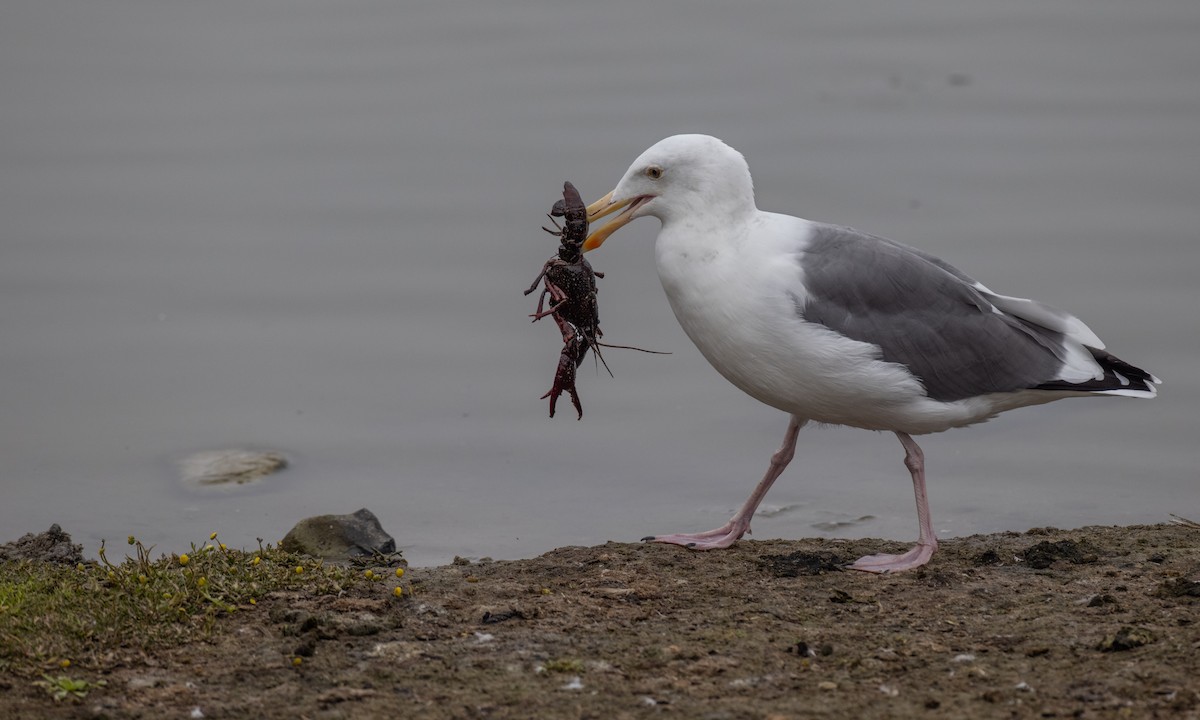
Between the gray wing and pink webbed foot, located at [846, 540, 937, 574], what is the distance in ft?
2.36

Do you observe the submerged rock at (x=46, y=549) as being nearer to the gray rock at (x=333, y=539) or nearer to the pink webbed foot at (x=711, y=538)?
the gray rock at (x=333, y=539)

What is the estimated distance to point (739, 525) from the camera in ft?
23.3

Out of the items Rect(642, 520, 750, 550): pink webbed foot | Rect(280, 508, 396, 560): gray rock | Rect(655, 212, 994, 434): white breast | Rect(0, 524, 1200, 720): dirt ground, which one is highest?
Rect(655, 212, 994, 434): white breast

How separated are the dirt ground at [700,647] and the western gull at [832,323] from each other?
0.67 m

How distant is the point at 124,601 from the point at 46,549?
4.88 ft

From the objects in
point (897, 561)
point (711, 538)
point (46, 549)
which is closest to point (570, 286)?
point (711, 538)

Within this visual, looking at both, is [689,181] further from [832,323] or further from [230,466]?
[230,466]

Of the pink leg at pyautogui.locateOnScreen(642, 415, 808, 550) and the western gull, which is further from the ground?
the western gull

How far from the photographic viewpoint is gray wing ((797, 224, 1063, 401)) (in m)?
6.59

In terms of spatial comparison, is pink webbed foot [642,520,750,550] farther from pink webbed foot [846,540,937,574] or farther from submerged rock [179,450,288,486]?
submerged rock [179,450,288,486]

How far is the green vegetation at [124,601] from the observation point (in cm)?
498

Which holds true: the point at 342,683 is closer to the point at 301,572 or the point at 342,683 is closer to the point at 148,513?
the point at 301,572

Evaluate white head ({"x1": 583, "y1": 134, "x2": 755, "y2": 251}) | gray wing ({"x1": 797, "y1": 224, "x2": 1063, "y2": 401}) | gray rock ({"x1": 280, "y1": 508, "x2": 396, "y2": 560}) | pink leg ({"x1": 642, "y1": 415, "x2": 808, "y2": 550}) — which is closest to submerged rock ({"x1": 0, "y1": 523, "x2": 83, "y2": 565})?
gray rock ({"x1": 280, "y1": 508, "x2": 396, "y2": 560})

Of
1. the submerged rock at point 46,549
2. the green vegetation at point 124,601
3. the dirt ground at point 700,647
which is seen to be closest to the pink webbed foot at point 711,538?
the dirt ground at point 700,647
